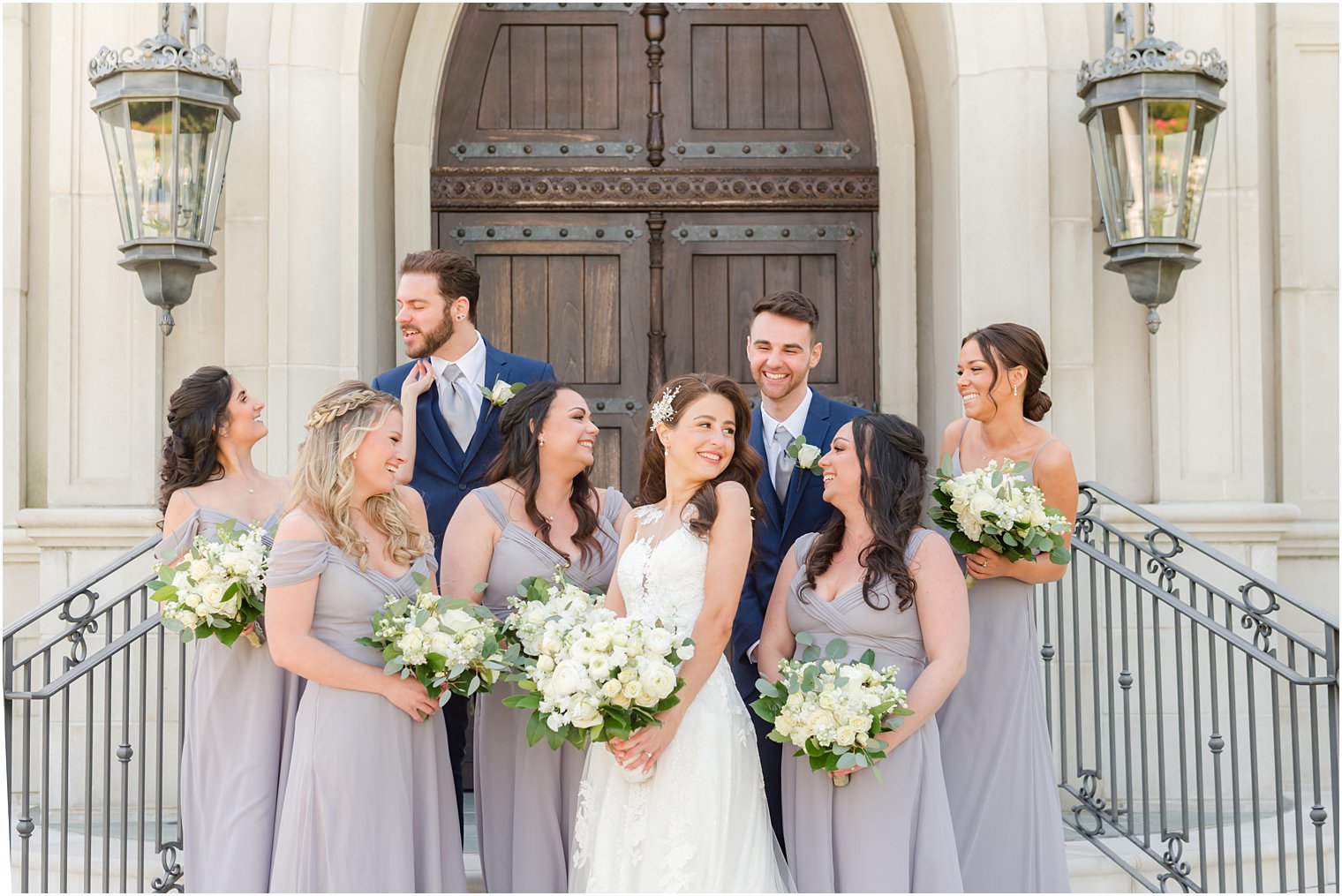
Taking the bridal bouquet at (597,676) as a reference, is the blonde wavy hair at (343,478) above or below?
above

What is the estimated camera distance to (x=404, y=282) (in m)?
4.93

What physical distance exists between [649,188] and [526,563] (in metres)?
3.90

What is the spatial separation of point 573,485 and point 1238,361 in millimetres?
4018

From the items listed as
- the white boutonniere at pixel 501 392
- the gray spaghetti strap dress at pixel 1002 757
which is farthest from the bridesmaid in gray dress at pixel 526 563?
the gray spaghetti strap dress at pixel 1002 757

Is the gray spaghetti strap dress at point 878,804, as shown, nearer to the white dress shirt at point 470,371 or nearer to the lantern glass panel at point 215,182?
the white dress shirt at point 470,371

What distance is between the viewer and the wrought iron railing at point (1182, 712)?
4.96 metres

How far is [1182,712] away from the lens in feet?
17.0

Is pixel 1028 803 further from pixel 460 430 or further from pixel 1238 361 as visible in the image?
pixel 1238 361

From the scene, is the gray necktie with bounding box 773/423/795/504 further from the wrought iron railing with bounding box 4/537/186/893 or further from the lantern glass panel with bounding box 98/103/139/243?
the lantern glass panel with bounding box 98/103/139/243

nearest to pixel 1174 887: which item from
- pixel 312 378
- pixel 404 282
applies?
pixel 404 282

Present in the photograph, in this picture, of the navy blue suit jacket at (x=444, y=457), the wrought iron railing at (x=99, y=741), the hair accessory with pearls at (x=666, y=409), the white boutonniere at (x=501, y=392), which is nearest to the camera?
the hair accessory with pearls at (x=666, y=409)

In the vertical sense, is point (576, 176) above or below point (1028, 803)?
above

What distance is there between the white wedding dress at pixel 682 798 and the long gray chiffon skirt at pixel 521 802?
0.57 feet

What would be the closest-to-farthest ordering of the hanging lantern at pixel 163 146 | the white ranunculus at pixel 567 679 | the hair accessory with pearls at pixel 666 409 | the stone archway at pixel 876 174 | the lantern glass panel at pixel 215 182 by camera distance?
the white ranunculus at pixel 567 679 < the hair accessory with pearls at pixel 666 409 < the hanging lantern at pixel 163 146 < the lantern glass panel at pixel 215 182 < the stone archway at pixel 876 174
